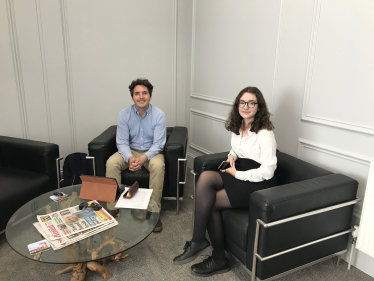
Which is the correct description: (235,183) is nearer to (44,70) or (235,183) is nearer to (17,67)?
(44,70)

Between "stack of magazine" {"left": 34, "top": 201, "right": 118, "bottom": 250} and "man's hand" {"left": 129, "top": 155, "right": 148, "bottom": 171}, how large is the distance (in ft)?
2.61

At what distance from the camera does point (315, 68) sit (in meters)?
2.30

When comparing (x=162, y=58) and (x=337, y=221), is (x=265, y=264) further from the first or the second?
(x=162, y=58)

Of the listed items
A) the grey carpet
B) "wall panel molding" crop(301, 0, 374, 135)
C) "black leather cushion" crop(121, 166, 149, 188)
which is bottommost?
the grey carpet

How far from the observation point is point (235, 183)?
215cm

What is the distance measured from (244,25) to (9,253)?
2.96 metres

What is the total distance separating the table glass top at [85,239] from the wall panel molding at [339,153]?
4.44 ft

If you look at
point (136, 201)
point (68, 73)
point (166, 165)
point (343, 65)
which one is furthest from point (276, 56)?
point (68, 73)

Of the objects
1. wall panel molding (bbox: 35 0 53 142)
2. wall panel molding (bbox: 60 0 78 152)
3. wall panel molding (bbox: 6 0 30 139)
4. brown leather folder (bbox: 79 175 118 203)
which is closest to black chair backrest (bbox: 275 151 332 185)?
brown leather folder (bbox: 79 175 118 203)

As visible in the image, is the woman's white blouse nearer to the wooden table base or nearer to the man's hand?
the man's hand

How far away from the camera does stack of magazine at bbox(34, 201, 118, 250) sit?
1.68 metres

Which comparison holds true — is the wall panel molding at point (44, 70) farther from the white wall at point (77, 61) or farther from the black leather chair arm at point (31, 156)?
the black leather chair arm at point (31, 156)

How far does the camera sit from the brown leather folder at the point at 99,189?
7.06 ft

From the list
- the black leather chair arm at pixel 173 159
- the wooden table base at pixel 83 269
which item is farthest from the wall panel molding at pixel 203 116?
the wooden table base at pixel 83 269
